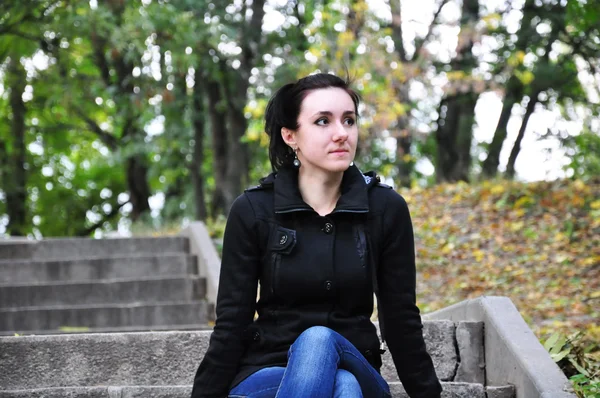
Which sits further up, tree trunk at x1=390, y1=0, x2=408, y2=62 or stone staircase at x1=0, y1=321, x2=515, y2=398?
tree trunk at x1=390, y1=0, x2=408, y2=62

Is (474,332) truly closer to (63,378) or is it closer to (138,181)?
(63,378)

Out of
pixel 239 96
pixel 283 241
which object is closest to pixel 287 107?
pixel 283 241

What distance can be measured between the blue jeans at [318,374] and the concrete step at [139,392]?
2.58 ft

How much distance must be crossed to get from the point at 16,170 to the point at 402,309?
55.6ft

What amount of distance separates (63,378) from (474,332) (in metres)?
2.07

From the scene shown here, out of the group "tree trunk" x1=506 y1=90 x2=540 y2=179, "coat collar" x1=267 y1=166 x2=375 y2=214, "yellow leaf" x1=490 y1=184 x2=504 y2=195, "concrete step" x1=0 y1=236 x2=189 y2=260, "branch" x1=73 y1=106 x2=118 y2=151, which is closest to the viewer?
"coat collar" x1=267 y1=166 x2=375 y2=214

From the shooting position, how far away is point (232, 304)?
8.89ft

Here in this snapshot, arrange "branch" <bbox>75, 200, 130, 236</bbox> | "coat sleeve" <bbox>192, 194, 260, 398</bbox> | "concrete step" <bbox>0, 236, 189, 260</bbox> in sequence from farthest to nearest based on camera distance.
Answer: "branch" <bbox>75, 200, 130, 236</bbox>
"concrete step" <bbox>0, 236, 189, 260</bbox>
"coat sleeve" <bbox>192, 194, 260, 398</bbox>

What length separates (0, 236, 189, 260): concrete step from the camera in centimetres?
833

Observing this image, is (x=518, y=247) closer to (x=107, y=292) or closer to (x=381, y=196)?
(x=107, y=292)

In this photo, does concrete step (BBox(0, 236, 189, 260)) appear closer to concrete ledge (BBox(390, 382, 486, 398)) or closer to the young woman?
concrete ledge (BBox(390, 382, 486, 398))

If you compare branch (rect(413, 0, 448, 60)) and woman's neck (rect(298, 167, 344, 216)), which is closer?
woman's neck (rect(298, 167, 344, 216))

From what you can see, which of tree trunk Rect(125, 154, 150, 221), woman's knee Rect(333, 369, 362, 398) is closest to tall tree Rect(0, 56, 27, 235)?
tree trunk Rect(125, 154, 150, 221)

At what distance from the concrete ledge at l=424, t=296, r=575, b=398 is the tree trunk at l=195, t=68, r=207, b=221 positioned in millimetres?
10004
